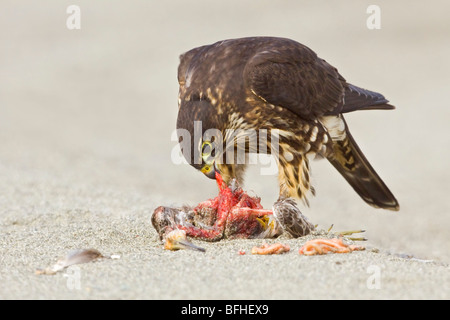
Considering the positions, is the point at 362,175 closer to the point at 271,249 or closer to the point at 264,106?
the point at 264,106

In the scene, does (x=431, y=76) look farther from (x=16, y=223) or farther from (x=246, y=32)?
(x=16, y=223)

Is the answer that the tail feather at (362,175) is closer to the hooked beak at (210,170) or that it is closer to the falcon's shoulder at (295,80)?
the falcon's shoulder at (295,80)

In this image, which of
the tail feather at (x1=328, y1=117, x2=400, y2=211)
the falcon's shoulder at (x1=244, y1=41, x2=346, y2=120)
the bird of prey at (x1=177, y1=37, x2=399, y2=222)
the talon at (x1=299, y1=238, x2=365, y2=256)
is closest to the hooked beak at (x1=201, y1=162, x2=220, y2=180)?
the bird of prey at (x1=177, y1=37, x2=399, y2=222)

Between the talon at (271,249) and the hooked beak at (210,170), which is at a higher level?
the hooked beak at (210,170)

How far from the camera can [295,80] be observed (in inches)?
223

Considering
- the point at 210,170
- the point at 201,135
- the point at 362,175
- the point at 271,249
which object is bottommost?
the point at 271,249

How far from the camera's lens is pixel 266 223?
509 cm

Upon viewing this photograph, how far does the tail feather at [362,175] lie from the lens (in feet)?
20.6

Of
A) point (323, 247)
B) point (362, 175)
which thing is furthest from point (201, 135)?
point (362, 175)

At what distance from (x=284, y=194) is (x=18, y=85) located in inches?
460

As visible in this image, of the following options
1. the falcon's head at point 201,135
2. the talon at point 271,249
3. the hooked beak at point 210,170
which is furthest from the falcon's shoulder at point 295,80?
the talon at point 271,249

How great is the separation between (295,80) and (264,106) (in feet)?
1.43

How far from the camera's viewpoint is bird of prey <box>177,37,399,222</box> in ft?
16.6

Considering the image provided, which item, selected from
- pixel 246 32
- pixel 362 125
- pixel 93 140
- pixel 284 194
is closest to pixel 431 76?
pixel 362 125
